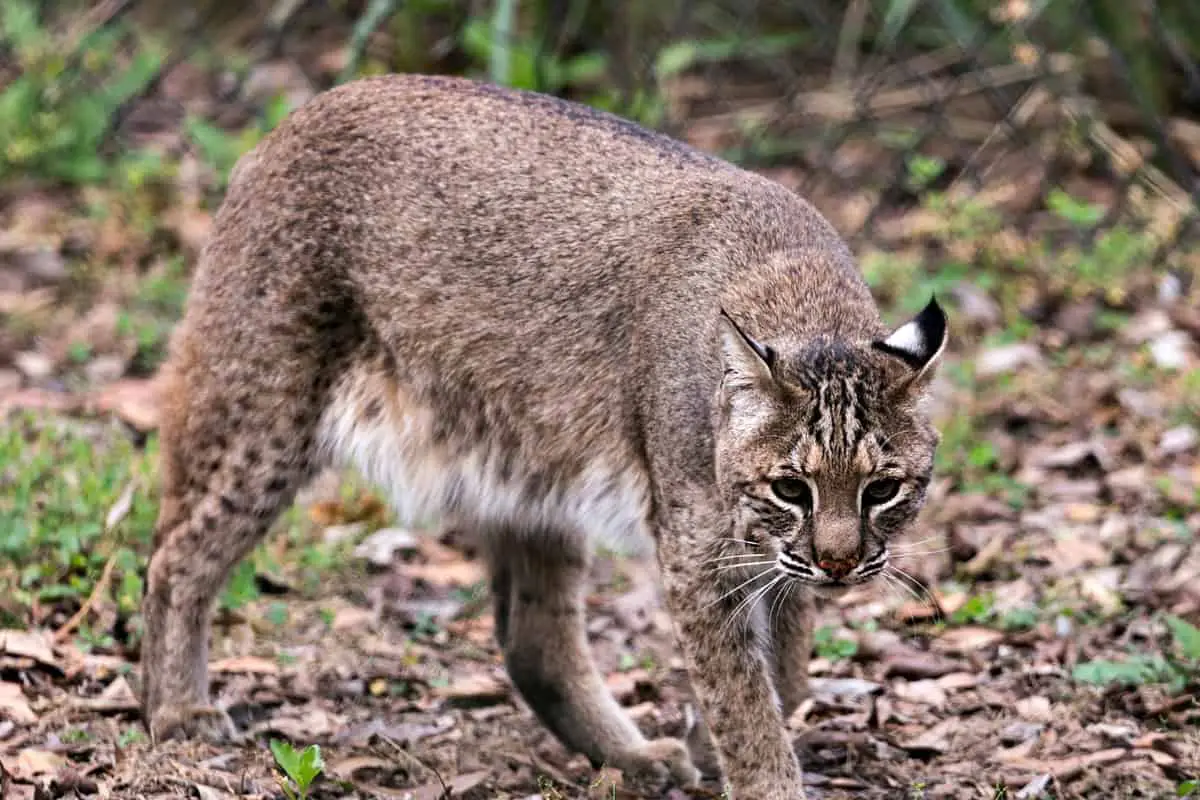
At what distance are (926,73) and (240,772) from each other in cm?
694

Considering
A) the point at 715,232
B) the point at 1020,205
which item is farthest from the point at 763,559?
the point at 1020,205

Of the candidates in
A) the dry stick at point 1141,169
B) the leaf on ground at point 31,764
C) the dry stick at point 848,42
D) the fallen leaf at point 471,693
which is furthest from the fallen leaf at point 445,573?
the dry stick at point 848,42

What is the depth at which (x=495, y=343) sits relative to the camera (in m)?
5.15

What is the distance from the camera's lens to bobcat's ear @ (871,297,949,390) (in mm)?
4230

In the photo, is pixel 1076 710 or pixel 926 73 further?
pixel 926 73

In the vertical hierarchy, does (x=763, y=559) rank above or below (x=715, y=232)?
below

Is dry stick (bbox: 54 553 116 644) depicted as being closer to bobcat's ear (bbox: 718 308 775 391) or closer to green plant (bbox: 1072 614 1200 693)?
bobcat's ear (bbox: 718 308 775 391)

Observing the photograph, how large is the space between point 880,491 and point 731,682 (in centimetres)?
67

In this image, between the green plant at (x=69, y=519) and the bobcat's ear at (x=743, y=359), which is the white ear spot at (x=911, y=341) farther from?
the green plant at (x=69, y=519)

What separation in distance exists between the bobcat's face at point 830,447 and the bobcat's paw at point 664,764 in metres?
1.02

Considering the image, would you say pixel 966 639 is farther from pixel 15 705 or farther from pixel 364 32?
pixel 364 32

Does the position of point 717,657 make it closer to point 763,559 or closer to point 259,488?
point 763,559

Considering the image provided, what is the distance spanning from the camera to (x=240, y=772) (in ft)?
15.7

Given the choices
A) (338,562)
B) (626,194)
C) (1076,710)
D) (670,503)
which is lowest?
(338,562)
